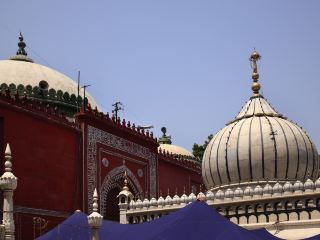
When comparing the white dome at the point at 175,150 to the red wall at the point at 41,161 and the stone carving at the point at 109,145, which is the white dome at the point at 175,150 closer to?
the stone carving at the point at 109,145

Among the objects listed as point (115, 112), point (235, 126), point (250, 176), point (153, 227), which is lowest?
point (153, 227)

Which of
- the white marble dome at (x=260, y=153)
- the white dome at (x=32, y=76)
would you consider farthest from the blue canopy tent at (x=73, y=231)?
the white dome at (x=32, y=76)

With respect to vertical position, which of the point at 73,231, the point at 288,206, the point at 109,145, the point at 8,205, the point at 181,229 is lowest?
the point at 181,229

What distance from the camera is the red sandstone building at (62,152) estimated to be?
15969 millimetres

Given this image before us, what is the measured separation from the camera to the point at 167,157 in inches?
910

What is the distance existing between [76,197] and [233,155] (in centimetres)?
465

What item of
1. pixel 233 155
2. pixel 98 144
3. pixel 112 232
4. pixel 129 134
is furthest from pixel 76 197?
pixel 112 232

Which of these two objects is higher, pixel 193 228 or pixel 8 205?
pixel 8 205

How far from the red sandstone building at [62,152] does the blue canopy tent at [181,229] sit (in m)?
3.99

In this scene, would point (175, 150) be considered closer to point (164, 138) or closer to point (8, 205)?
point (164, 138)

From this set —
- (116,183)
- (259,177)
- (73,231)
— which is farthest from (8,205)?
(116,183)

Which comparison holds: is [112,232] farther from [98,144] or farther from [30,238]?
[98,144]

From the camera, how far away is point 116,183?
19.8 m

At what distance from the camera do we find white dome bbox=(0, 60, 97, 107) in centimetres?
1998
